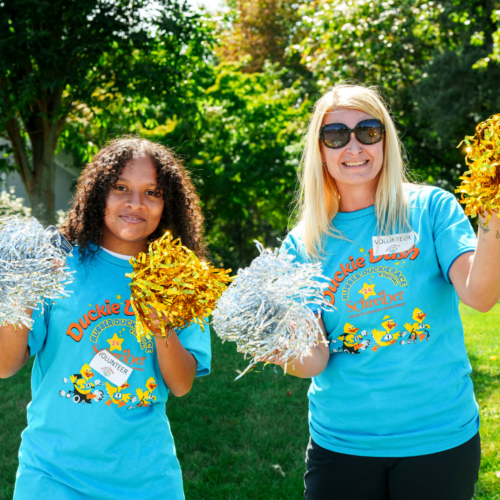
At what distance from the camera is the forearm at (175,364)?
1.92 m

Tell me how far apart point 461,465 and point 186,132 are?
9450 mm

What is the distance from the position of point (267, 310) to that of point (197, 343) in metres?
0.72

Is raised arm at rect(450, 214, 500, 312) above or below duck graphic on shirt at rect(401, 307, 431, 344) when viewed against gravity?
above

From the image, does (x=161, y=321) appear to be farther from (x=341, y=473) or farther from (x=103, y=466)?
(x=341, y=473)

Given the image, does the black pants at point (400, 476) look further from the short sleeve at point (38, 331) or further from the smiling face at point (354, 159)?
the short sleeve at point (38, 331)

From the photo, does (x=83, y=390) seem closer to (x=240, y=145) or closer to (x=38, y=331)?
(x=38, y=331)

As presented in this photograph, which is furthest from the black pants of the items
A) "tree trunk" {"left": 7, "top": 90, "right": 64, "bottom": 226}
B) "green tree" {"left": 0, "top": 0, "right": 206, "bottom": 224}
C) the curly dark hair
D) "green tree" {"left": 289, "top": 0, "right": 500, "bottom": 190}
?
"green tree" {"left": 289, "top": 0, "right": 500, "bottom": 190}

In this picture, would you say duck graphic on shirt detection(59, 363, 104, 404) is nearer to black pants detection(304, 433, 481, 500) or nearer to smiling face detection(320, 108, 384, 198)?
black pants detection(304, 433, 481, 500)

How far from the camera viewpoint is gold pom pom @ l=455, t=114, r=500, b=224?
148 cm

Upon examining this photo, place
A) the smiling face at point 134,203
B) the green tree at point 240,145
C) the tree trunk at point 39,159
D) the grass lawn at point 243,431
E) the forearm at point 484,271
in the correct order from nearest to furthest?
1. the forearm at point 484,271
2. the smiling face at point 134,203
3. the grass lawn at point 243,431
4. the tree trunk at point 39,159
5. the green tree at point 240,145

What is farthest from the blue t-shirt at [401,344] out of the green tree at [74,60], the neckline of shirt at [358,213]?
the green tree at [74,60]

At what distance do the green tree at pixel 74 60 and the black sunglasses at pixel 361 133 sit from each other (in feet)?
21.2

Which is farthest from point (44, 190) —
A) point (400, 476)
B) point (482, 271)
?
point (482, 271)

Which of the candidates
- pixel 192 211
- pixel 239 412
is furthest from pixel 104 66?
pixel 192 211
